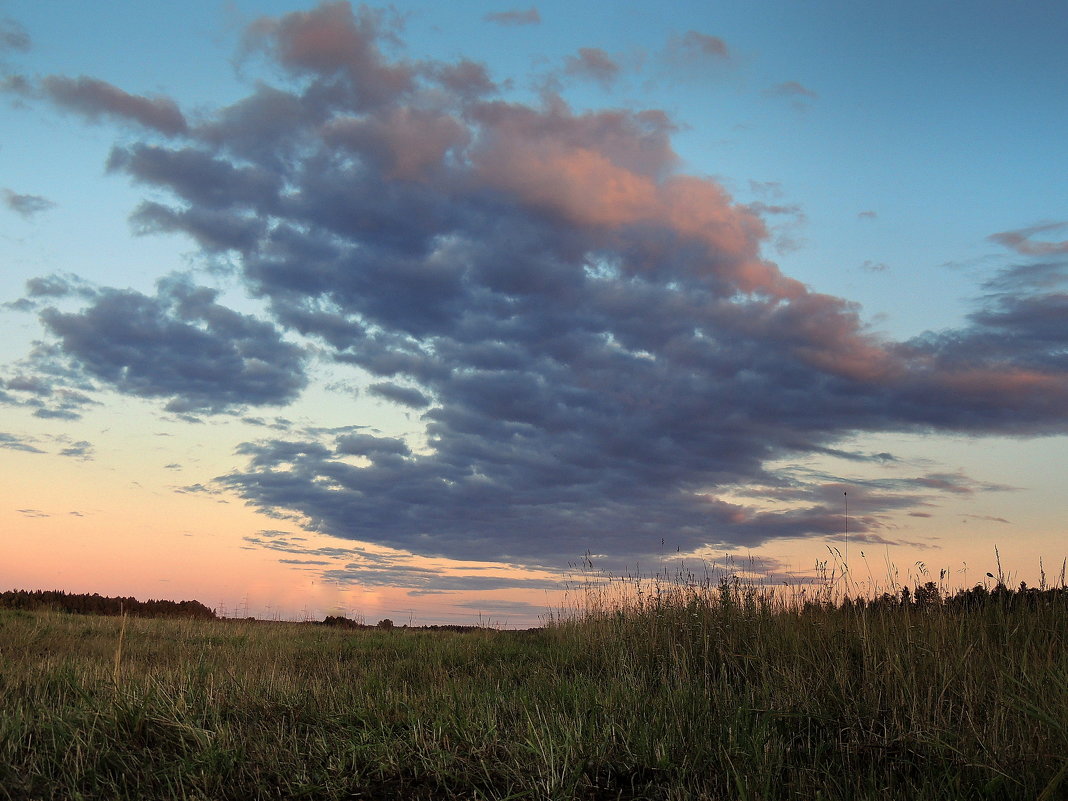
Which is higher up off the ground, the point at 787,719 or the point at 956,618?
the point at 956,618

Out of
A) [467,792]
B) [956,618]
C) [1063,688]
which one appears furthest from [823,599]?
[467,792]

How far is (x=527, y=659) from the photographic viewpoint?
435 inches

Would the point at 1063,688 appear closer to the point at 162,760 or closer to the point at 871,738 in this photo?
the point at 871,738

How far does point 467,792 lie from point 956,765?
9.53ft

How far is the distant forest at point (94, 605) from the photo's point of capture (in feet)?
67.2

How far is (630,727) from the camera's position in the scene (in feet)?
15.4

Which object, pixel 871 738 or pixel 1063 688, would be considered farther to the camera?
pixel 871 738

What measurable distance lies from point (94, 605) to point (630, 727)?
72.9ft

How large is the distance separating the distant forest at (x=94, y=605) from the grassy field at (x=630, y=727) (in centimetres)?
1405

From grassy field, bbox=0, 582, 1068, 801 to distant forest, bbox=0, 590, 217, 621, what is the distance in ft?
46.1

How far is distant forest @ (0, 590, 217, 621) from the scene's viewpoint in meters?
20.5

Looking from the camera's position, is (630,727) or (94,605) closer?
(630,727)

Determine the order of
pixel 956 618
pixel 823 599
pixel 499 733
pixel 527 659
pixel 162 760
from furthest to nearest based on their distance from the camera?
pixel 527 659 < pixel 823 599 < pixel 956 618 < pixel 499 733 < pixel 162 760

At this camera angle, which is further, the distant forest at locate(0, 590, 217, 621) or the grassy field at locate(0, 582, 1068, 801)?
the distant forest at locate(0, 590, 217, 621)
